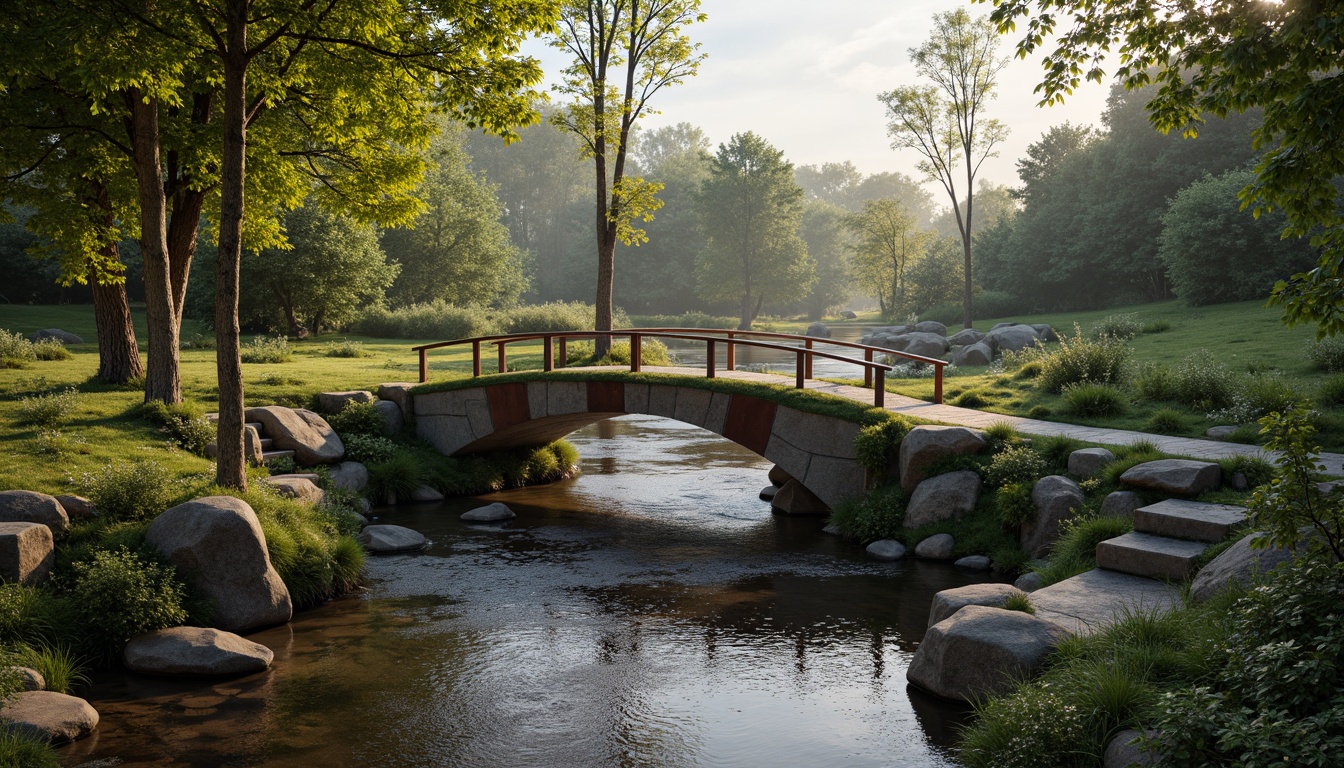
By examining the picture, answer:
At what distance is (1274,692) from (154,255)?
15.2m

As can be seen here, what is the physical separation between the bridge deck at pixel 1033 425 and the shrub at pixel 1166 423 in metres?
0.24

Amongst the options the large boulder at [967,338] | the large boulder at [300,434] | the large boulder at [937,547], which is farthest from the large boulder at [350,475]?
the large boulder at [967,338]

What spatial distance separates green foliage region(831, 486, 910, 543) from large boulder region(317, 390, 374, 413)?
31.5 feet

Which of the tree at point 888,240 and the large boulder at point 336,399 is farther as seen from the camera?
the tree at point 888,240

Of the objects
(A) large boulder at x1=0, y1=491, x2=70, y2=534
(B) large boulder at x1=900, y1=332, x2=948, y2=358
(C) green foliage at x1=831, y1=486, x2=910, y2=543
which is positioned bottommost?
(C) green foliage at x1=831, y1=486, x2=910, y2=543

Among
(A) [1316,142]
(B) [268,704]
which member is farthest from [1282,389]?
(B) [268,704]

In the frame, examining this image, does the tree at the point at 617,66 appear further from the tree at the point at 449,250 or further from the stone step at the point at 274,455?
the tree at the point at 449,250

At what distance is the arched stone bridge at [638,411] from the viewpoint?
13914mm

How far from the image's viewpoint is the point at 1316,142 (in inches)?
252

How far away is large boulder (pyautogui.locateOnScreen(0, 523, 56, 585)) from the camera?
893 centimetres

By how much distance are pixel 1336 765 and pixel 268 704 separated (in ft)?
24.3

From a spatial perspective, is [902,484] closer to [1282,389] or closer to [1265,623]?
[1282,389]

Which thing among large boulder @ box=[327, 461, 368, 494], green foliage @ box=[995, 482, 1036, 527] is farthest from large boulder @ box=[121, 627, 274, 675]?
green foliage @ box=[995, 482, 1036, 527]

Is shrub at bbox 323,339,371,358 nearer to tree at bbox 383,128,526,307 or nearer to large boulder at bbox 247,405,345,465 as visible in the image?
large boulder at bbox 247,405,345,465
